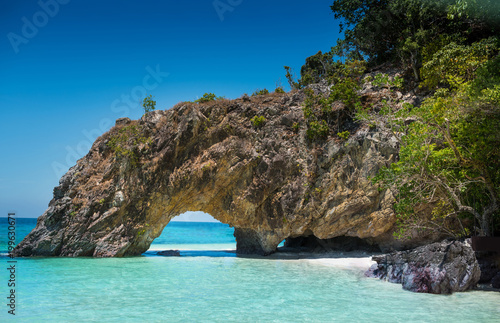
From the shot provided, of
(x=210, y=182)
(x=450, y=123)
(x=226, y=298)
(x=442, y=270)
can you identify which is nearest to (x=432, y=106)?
(x=450, y=123)

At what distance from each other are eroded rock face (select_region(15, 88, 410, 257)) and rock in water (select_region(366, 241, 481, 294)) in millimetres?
6209

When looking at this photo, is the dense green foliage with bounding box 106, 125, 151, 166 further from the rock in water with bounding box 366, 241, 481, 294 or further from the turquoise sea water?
the rock in water with bounding box 366, 241, 481, 294

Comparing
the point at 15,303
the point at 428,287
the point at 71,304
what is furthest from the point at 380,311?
the point at 15,303

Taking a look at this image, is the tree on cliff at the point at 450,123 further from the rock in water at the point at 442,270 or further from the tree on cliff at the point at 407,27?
the rock in water at the point at 442,270

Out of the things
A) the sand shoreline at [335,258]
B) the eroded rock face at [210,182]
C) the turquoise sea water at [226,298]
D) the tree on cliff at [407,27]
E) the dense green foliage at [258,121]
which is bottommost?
the turquoise sea water at [226,298]

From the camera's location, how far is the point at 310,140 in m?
18.3

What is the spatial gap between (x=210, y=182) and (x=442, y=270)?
11.8 meters

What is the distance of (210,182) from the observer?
1847 centimetres

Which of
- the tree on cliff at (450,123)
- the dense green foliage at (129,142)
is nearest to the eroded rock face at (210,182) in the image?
the dense green foliage at (129,142)

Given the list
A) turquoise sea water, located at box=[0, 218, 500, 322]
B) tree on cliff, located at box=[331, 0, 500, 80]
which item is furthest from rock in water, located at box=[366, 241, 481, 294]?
tree on cliff, located at box=[331, 0, 500, 80]

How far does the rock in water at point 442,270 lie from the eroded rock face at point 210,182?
621 cm

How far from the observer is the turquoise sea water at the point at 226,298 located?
714 centimetres

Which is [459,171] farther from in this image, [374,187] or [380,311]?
[380,311]

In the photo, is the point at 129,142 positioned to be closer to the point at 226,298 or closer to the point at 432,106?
the point at 226,298
